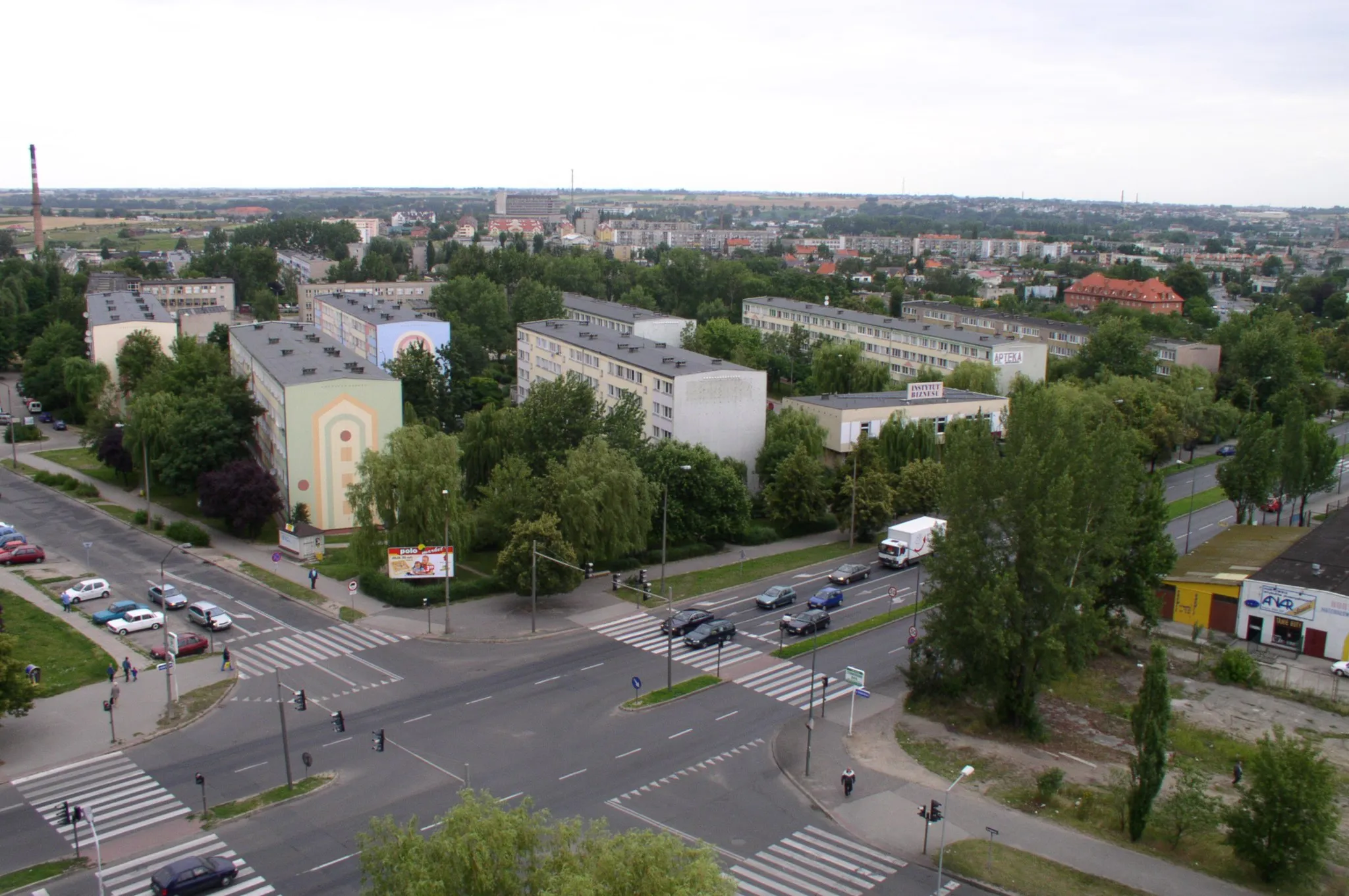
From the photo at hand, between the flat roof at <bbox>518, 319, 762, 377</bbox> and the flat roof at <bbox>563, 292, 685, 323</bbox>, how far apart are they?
1331 centimetres

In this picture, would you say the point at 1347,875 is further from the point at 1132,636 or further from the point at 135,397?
the point at 135,397

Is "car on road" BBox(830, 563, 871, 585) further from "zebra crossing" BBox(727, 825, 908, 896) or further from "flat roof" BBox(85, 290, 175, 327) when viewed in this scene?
"flat roof" BBox(85, 290, 175, 327)

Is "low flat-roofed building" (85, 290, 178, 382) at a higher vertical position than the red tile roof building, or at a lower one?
lower

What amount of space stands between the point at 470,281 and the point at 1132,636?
8718 cm

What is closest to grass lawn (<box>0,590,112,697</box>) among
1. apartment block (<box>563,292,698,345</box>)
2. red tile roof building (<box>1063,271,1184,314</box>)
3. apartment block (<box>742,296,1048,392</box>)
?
apartment block (<box>563,292,698,345</box>)

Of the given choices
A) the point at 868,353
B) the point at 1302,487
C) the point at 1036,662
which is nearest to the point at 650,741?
the point at 1036,662

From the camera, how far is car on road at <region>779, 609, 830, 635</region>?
44469 millimetres

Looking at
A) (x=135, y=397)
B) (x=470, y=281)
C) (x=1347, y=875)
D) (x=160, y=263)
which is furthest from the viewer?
(x=160, y=263)

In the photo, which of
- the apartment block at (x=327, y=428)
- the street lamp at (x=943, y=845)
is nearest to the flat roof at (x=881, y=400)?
the apartment block at (x=327, y=428)

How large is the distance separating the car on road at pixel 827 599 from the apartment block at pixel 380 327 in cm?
4701

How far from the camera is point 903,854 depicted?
92.6 ft

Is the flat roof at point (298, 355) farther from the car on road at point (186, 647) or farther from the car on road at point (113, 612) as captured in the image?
the car on road at point (186, 647)

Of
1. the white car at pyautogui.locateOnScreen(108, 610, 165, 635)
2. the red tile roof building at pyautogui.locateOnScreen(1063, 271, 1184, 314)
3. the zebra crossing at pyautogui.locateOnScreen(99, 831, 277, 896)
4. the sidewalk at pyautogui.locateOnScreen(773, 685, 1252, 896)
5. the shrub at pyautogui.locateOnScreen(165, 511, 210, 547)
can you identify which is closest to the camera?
the zebra crossing at pyautogui.locateOnScreen(99, 831, 277, 896)

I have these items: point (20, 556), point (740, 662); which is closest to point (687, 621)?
point (740, 662)
